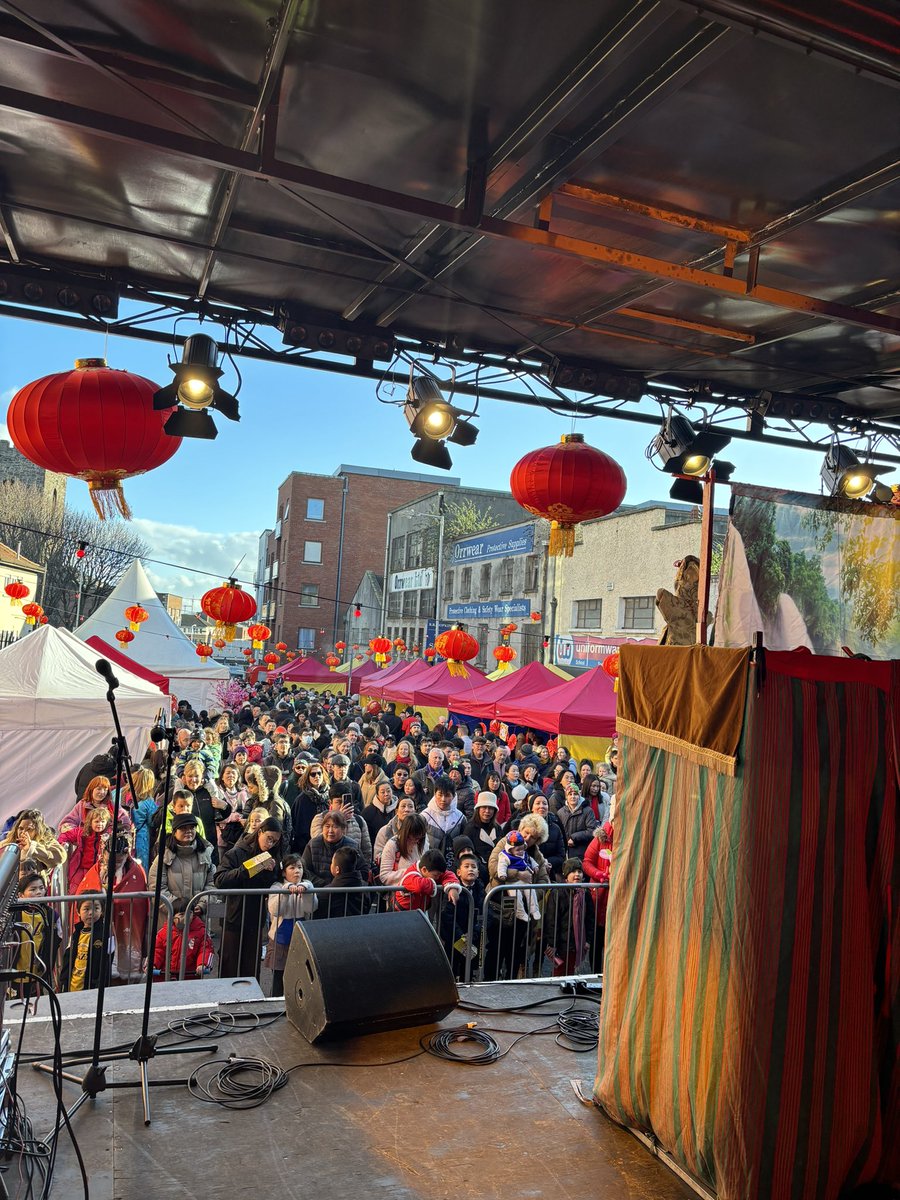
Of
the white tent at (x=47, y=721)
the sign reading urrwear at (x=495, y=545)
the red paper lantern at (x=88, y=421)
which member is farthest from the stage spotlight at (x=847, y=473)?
the sign reading urrwear at (x=495, y=545)

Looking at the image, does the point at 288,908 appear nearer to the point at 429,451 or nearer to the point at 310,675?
the point at 429,451

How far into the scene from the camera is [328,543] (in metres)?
53.2

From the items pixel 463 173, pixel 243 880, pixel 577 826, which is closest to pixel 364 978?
pixel 243 880

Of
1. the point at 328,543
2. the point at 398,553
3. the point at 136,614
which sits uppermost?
the point at 328,543

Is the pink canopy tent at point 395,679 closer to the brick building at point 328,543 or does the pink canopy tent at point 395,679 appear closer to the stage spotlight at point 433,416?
the stage spotlight at point 433,416

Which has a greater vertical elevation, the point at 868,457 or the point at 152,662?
the point at 868,457

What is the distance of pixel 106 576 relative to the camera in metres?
49.4

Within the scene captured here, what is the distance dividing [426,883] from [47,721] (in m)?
6.16

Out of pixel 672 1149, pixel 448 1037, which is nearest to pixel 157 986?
pixel 448 1037

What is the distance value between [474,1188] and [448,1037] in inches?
63.6

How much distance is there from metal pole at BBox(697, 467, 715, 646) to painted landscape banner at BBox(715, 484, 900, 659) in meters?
0.12

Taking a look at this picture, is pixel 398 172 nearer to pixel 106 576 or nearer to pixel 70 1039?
pixel 70 1039

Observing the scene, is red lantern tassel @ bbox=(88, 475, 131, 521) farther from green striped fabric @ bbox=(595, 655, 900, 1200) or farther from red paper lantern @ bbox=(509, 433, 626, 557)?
green striped fabric @ bbox=(595, 655, 900, 1200)

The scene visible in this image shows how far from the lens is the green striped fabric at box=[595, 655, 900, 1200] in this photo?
388 centimetres
